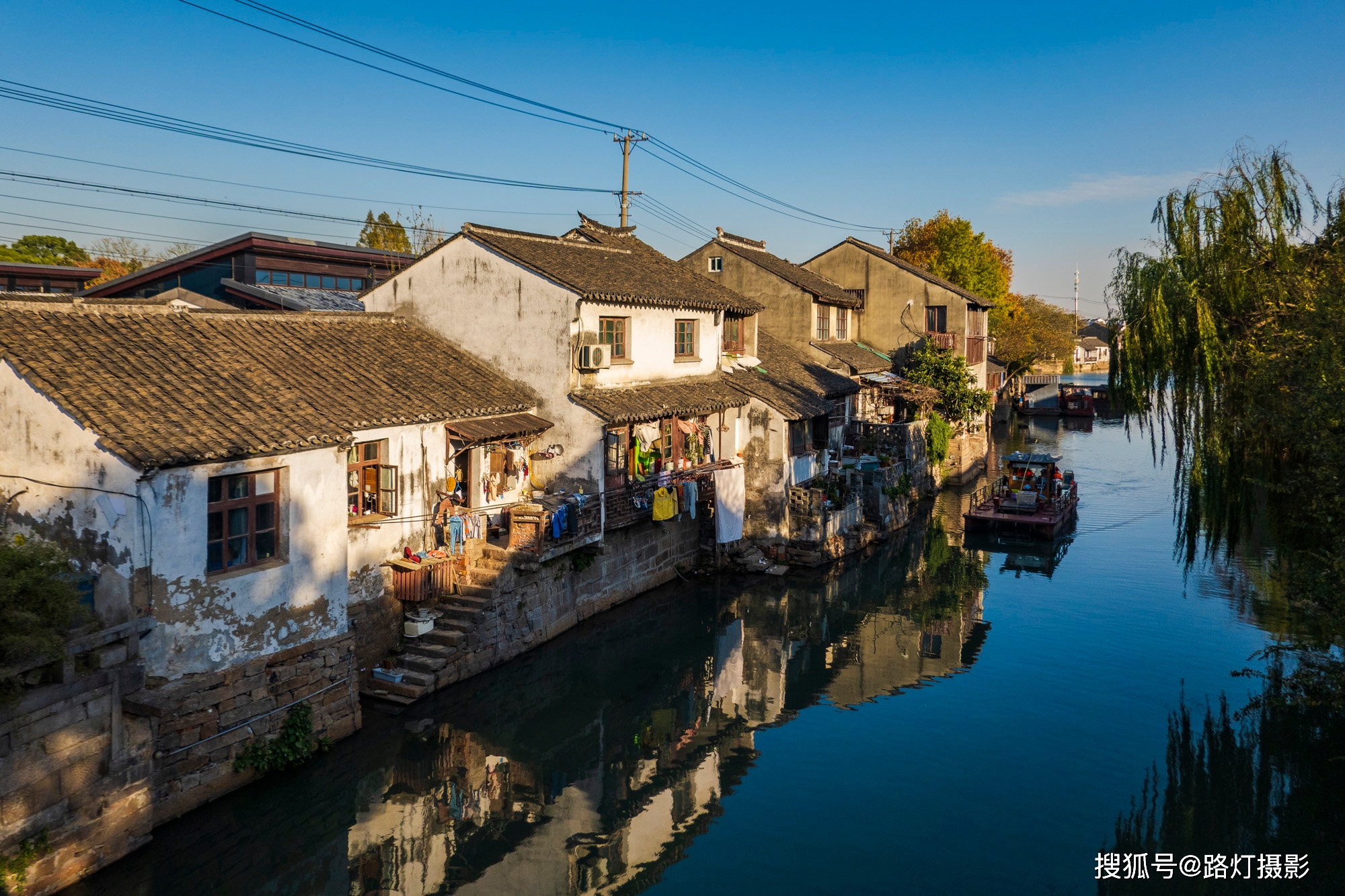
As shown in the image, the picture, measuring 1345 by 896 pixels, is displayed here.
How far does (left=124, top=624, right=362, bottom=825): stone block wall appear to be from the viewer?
14078mm

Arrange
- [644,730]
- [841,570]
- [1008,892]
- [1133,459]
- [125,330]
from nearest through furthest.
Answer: [1008,892] < [125,330] < [644,730] < [841,570] < [1133,459]

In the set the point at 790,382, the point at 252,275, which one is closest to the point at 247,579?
the point at 790,382

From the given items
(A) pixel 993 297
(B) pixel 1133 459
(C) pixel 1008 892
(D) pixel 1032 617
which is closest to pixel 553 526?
(C) pixel 1008 892

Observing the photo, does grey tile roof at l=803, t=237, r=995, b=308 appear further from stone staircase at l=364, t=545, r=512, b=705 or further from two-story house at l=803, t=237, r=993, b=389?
stone staircase at l=364, t=545, r=512, b=705

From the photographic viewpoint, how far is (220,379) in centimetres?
1706

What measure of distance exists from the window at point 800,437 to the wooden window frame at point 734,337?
3.97m

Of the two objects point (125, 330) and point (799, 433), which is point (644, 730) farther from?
point (799, 433)

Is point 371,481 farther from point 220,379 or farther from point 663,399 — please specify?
point 663,399

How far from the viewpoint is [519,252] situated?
2516cm

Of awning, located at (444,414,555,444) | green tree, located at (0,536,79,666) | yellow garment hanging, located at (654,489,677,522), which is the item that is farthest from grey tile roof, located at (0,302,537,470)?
yellow garment hanging, located at (654,489,677,522)

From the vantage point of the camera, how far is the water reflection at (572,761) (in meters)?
14.1

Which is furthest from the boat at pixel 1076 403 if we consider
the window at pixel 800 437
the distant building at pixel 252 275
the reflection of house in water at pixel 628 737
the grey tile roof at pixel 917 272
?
the distant building at pixel 252 275

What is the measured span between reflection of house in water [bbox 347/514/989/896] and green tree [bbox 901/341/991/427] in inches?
682

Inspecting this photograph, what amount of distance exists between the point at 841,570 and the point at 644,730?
13630 millimetres
